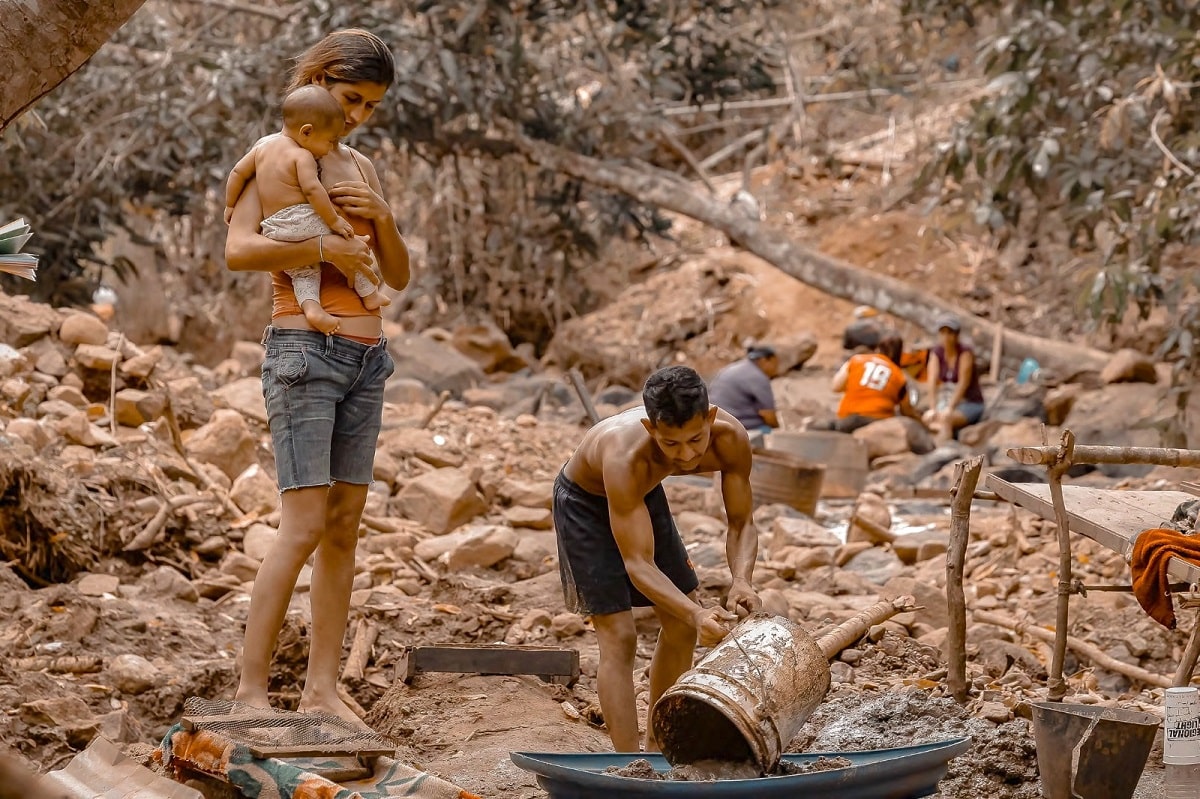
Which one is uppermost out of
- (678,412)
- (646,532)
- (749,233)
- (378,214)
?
(749,233)

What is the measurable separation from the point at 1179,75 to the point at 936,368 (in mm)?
3345

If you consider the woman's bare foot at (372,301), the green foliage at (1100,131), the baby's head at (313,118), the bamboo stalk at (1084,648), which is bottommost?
the bamboo stalk at (1084,648)

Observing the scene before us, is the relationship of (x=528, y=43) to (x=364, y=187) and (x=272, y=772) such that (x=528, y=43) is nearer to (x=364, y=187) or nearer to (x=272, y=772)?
(x=364, y=187)

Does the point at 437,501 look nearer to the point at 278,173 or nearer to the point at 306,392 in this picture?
the point at 306,392

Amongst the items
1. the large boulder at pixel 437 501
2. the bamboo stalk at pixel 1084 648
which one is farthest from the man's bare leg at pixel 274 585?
the large boulder at pixel 437 501

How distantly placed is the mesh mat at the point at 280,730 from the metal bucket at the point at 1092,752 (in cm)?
154

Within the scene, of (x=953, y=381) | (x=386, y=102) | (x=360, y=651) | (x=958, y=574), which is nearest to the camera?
(x=958, y=574)

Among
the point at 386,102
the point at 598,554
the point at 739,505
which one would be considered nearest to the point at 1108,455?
the point at 739,505

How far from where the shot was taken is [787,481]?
8.38 m

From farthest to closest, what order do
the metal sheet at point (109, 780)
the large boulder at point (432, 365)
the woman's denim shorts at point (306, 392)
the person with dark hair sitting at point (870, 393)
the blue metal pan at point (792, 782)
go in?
the large boulder at point (432, 365)
the person with dark hair sitting at point (870, 393)
the woman's denim shorts at point (306, 392)
the metal sheet at point (109, 780)
the blue metal pan at point (792, 782)

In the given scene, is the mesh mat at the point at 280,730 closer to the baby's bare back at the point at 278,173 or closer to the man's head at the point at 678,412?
the man's head at the point at 678,412

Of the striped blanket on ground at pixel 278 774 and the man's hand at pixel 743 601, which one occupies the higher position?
the man's hand at pixel 743 601

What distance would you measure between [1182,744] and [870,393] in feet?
24.5

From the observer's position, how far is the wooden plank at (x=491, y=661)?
474 centimetres
